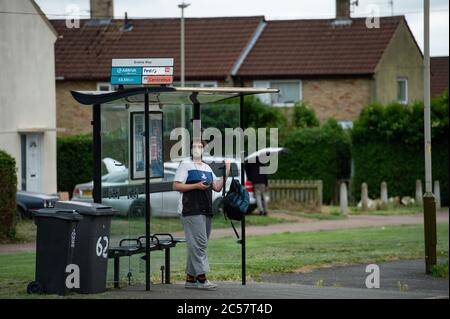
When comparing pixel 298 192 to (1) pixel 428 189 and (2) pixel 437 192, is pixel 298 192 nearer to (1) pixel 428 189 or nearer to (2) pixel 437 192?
(2) pixel 437 192

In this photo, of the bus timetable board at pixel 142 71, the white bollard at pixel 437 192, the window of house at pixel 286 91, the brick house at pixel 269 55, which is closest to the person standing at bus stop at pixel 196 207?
the bus timetable board at pixel 142 71

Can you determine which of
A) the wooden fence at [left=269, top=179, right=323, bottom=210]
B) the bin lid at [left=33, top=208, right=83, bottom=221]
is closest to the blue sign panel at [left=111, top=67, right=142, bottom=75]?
the bin lid at [left=33, top=208, right=83, bottom=221]

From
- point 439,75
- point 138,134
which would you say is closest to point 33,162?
point 138,134

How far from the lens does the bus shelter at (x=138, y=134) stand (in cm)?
1434

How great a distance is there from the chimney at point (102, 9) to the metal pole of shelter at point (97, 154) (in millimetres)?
37844

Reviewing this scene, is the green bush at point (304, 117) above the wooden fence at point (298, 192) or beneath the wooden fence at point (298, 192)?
above

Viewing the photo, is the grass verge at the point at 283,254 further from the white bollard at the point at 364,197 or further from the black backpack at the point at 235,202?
the white bollard at the point at 364,197

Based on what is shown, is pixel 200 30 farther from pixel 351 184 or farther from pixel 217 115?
pixel 217 115

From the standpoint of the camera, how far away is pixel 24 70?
110 feet

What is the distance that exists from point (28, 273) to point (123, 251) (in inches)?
117

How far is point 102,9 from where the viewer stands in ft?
172

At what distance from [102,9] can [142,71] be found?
3836cm
